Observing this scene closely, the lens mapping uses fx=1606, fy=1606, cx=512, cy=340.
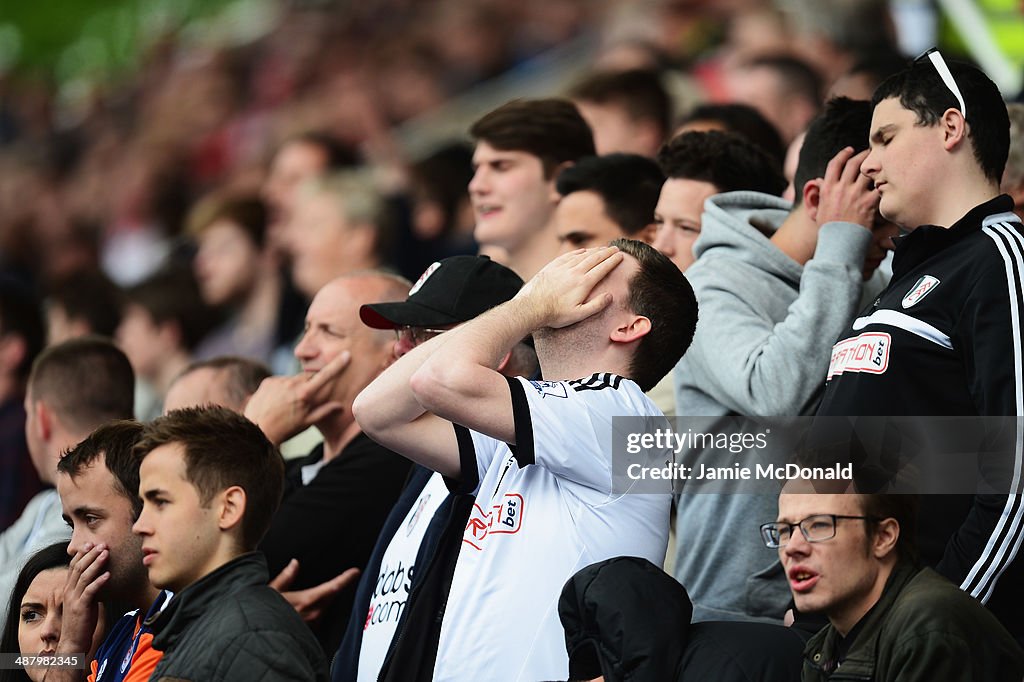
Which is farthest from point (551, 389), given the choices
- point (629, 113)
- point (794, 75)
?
point (794, 75)

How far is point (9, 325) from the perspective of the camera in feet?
25.1

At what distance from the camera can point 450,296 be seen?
4.29 m

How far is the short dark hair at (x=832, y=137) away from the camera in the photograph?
4.54 metres

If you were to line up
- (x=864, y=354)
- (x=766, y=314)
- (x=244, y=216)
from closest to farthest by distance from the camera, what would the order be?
(x=864, y=354) < (x=766, y=314) < (x=244, y=216)

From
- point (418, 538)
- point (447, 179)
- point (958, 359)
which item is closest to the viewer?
point (958, 359)

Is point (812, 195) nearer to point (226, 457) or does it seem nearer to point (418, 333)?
point (418, 333)

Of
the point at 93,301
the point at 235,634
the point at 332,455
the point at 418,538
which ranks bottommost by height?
the point at 235,634

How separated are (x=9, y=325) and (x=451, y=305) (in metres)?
4.05

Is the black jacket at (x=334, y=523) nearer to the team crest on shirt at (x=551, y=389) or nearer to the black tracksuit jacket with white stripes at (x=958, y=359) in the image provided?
the team crest on shirt at (x=551, y=389)

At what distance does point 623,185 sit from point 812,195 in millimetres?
1012

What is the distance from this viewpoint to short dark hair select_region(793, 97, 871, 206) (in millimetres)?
4543

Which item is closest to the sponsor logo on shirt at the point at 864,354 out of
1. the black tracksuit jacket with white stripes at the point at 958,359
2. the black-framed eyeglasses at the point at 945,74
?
the black tracksuit jacket with white stripes at the point at 958,359

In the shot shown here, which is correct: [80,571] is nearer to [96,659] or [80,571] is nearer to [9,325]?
[96,659]

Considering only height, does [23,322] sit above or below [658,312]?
below
